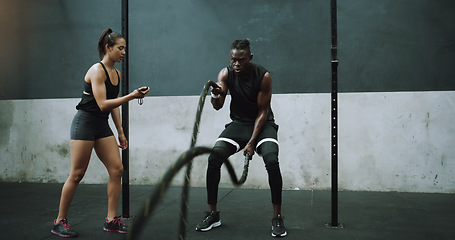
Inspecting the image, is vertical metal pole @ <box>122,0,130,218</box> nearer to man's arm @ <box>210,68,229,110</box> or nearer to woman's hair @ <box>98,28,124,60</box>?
woman's hair @ <box>98,28,124,60</box>

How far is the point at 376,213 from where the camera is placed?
9.99ft

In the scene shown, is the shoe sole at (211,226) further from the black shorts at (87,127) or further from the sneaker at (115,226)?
the black shorts at (87,127)

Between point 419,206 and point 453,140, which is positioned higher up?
point 453,140

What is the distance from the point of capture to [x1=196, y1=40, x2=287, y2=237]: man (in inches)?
101

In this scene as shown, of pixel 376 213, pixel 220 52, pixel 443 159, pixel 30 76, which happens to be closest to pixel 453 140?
pixel 443 159

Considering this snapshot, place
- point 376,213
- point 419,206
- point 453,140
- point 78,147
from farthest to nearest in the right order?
point 453,140 → point 419,206 → point 376,213 → point 78,147

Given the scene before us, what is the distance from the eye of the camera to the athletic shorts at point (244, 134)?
2.66 meters

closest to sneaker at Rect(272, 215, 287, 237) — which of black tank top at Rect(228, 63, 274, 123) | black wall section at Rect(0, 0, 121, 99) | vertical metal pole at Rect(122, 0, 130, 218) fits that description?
black tank top at Rect(228, 63, 274, 123)

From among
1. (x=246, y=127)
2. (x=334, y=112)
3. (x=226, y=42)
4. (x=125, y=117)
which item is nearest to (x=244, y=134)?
(x=246, y=127)

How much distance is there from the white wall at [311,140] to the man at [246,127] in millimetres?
1299

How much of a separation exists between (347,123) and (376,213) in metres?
1.16

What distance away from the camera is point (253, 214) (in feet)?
10.1

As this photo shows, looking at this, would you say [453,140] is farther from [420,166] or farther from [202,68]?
[202,68]

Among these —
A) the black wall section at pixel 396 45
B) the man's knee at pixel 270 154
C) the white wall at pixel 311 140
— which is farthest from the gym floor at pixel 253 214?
the black wall section at pixel 396 45
